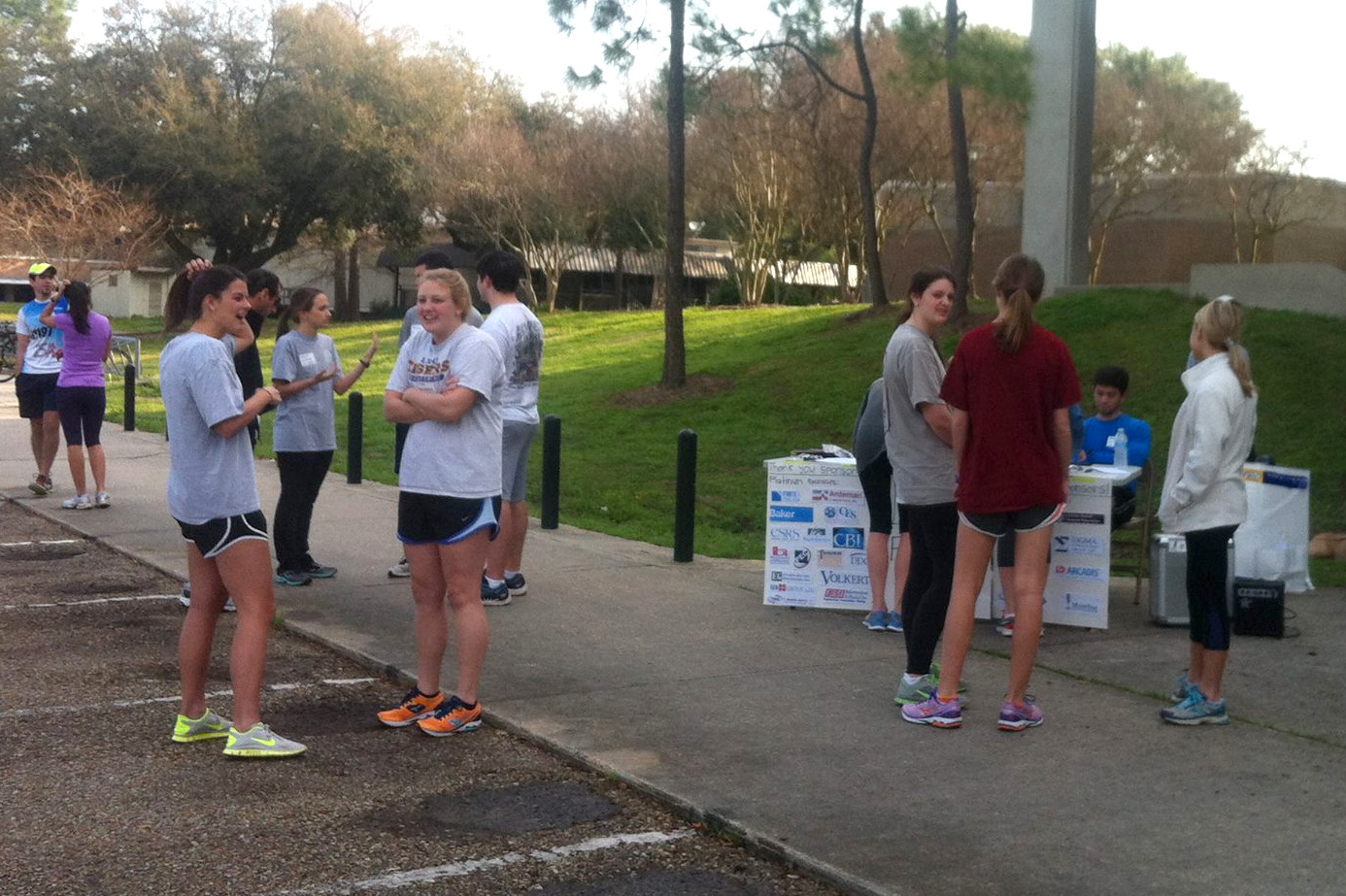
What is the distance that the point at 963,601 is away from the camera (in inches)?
234

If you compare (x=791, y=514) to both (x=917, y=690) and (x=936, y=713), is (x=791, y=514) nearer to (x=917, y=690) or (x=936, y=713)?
(x=917, y=690)

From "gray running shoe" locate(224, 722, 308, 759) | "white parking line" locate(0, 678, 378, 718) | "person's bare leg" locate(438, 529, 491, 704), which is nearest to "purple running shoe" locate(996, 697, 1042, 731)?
"person's bare leg" locate(438, 529, 491, 704)

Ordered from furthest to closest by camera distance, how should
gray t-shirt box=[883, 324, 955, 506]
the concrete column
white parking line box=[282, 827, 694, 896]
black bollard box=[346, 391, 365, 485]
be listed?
the concrete column, black bollard box=[346, 391, 365, 485], gray t-shirt box=[883, 324, 955, 506], white parking line box=[282, 827, 694, 896]

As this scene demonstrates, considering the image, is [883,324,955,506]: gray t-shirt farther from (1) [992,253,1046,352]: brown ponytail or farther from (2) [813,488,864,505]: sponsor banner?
(2) [813,488,864,505]: sponsor banner

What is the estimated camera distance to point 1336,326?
17922 millimetres

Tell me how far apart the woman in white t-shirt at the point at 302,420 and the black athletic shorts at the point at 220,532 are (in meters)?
2.75

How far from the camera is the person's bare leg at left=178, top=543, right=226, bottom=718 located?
559 centimetres

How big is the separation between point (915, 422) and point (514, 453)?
251 cm

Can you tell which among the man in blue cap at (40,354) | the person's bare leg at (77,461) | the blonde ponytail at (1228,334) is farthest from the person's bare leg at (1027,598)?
the person's bare leg at (77,461)

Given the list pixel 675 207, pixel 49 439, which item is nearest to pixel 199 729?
pixel 49 439

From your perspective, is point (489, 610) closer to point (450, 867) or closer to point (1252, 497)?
point (450, 867)

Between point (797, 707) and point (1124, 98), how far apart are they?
68.3ft

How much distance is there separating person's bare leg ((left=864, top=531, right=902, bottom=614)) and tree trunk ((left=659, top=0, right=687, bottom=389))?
14093mm

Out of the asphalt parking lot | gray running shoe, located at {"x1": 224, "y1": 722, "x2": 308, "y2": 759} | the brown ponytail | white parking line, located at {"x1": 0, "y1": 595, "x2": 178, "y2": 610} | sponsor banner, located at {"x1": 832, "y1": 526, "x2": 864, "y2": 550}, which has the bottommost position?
white parking line, located at {"x1": 0, "y1": 595, "x2": 178, "y2": 610}
